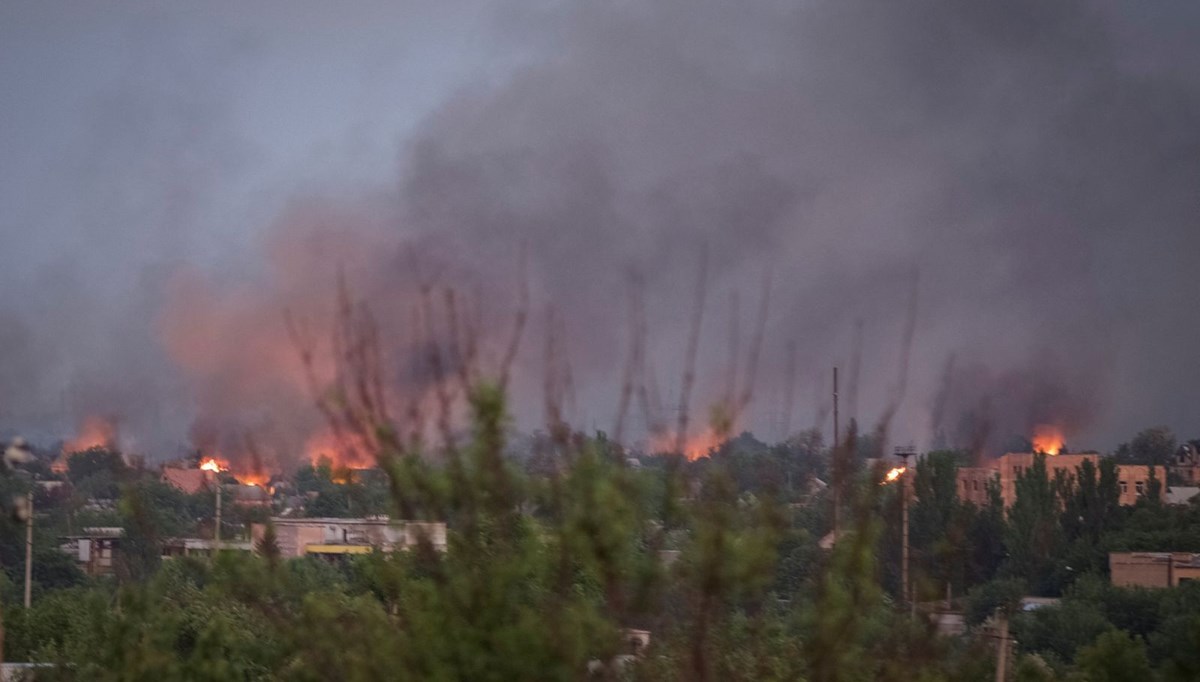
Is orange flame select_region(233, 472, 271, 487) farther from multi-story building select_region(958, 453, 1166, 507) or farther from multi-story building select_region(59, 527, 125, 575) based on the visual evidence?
multi-story building select_region(958, 453, 1166, 507)

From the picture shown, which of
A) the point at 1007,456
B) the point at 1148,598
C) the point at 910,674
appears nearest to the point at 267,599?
the point at 910,674

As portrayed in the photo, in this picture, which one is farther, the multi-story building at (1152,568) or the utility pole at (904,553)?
the multi-story building at (1152,568)

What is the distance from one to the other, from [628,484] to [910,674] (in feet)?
4.25

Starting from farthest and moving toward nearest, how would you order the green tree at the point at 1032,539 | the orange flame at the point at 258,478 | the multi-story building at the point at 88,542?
the green tree at the point at 1032,539 → the multi-story building at the point at 88,542 → the orange flame at the point at 258,478

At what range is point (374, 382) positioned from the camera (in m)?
5.89

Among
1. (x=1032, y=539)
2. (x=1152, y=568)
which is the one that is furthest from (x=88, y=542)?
(x=1152, y=568)

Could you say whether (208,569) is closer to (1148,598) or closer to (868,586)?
(868,586)

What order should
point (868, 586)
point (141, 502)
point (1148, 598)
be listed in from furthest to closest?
point (1148, 598) → point (141, 502) → point (868, 586)

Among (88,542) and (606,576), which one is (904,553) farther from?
(88,542)

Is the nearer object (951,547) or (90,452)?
(951,547)

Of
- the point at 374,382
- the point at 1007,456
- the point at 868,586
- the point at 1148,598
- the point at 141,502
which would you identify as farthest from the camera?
the point at 1007,456

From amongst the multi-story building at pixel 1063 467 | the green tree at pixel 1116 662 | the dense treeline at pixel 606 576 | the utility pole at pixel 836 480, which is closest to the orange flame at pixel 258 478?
the dense treeline at pixel 606 576

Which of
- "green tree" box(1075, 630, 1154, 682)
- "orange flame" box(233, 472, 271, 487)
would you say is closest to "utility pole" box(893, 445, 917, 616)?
"green tree" box(1075, 630, 1154, 682)

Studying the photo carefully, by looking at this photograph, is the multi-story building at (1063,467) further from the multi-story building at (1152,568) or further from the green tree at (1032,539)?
the multi-story building at (1152,568)
